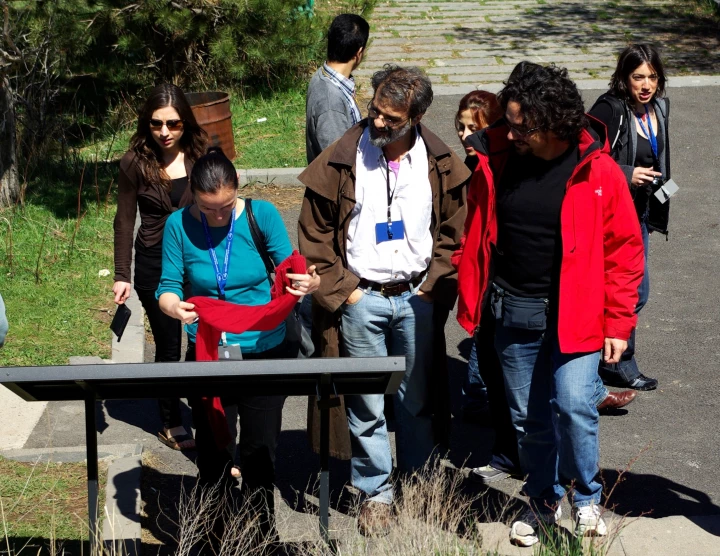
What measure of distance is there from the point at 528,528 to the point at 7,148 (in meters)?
6.39

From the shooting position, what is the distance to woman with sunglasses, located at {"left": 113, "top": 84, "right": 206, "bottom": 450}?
468cm

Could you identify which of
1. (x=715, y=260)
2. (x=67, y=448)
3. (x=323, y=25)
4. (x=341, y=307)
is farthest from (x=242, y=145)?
(x=341, y=307)

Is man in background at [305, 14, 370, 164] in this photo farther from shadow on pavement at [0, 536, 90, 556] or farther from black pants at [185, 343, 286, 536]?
shadow on pavement at [0, 536, 90, 556]

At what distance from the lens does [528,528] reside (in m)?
4.20

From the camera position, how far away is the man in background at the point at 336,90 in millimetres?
5289

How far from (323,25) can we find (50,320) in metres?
6.09

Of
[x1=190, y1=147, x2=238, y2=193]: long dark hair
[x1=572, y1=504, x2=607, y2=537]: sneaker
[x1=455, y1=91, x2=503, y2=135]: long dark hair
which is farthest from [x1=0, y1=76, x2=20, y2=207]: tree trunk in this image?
[x1=572, y1=504, x2=607, y2=537]: sneaker

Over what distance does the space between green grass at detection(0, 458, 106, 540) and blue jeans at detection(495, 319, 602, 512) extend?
1.97 metres

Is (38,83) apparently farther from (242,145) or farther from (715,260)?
(715,260)

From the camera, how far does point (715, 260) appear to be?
7.70 meters

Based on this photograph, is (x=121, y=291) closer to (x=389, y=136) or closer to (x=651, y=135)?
(x=389, y=136)

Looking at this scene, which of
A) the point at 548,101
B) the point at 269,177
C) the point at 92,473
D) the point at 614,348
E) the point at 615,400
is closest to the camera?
the point at 92,473

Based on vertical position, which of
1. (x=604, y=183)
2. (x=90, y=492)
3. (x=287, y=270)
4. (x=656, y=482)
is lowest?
(x=656, y=482)

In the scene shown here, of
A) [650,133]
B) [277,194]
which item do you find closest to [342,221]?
[650,133]
